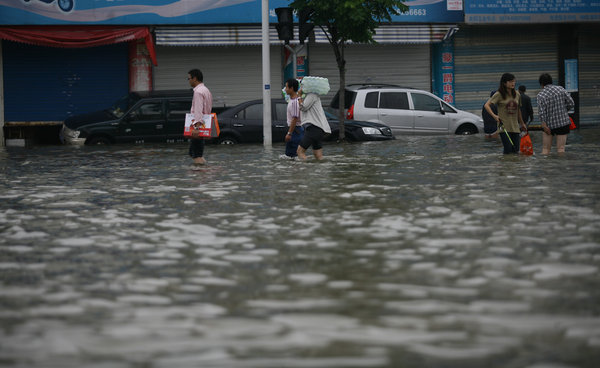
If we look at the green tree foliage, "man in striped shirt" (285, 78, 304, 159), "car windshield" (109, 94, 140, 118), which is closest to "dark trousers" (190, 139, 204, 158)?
"man in striped shirt" (285, 78, 304, 159)

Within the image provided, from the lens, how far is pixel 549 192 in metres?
10.5

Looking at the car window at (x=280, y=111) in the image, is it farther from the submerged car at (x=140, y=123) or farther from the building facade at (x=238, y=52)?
the building facade at (x=238, y=52)

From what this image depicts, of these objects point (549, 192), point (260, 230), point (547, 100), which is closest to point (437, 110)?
point (547, 100)

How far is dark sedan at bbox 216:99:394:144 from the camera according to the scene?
22.0m

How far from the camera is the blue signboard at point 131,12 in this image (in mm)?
24719

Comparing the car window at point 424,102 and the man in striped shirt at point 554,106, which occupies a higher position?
the car window at point 424,102

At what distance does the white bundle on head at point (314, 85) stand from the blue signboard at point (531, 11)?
13471 millimetres

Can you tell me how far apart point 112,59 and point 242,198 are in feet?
56.0

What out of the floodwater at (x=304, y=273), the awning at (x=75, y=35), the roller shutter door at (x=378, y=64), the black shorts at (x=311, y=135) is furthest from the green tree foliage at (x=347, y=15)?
the floodwater at (x=304, y=273)

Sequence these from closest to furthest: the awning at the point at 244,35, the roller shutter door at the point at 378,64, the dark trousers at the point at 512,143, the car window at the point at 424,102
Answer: the dark trousers at the point at 512,143 < the car window at the point at 424,102 < the awning at the point at 244,35 < the roller shutter door at the point at 378,64

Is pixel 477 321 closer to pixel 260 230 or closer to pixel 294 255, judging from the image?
pixel 294 255

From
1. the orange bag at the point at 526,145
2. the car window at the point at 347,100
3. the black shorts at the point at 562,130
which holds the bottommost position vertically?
the orange bag at the point at 526,145

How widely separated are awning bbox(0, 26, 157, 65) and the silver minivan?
5698 millimetres

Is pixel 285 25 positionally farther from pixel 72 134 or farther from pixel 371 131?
pixel 72 134
